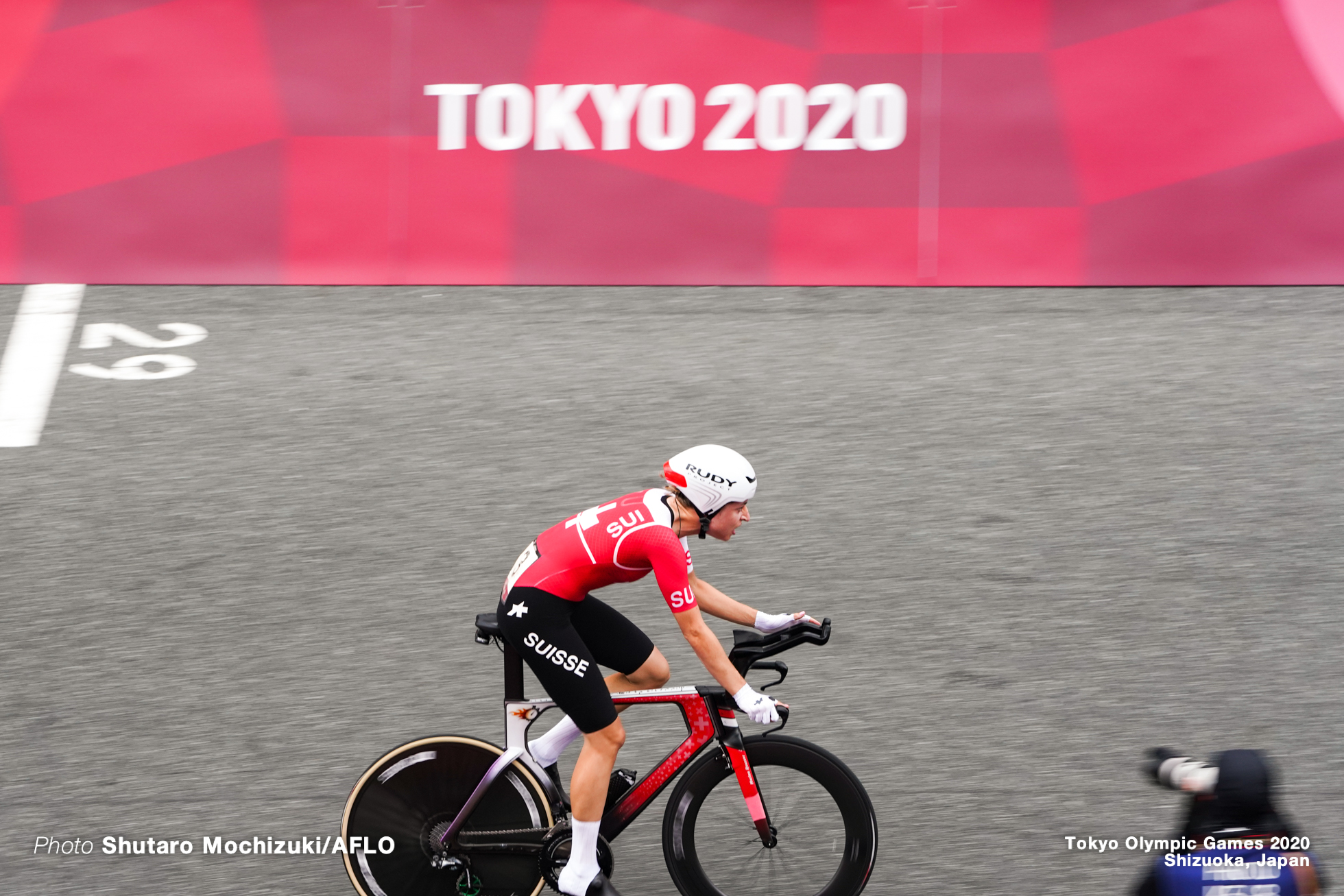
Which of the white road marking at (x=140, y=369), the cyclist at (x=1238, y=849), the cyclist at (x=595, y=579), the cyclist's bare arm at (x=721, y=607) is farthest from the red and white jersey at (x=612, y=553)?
the white road marking at (x=140, y=369)

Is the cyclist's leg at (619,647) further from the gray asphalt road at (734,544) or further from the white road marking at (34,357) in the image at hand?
the white road marking at (34,357)

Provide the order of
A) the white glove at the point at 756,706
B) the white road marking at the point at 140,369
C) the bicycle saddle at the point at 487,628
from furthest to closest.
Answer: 1. the white road marking at the point at 140,369
2. the bicycle saddle at the point at 487,628
3. the white glove at the point at 756,706

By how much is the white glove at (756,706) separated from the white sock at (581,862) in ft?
2.28

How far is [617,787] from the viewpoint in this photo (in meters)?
4.29

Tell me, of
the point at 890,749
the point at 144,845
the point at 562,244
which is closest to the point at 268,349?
the point at 562,244

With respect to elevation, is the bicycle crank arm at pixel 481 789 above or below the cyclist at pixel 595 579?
below

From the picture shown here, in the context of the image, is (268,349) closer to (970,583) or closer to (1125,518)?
(970,583)

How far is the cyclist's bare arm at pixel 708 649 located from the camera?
12.6 feet

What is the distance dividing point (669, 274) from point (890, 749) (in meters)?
3.82

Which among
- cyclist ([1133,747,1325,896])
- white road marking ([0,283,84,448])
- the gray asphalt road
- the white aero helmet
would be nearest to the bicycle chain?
the gray asphalt road

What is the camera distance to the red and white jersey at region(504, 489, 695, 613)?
390 centimetres

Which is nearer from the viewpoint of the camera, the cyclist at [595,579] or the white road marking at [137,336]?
the cyclist at [595,579]

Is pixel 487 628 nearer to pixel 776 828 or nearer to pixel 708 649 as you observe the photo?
pixel 708 649

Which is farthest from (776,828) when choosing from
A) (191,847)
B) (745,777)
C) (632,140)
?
(632,140)
